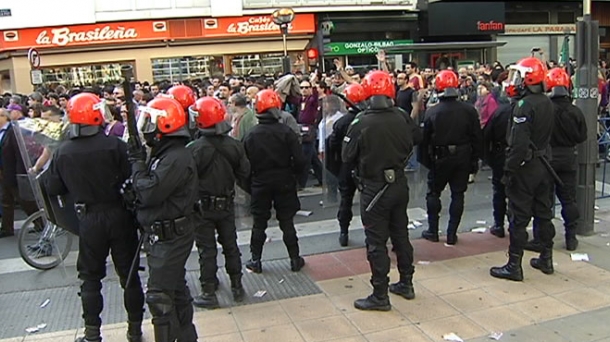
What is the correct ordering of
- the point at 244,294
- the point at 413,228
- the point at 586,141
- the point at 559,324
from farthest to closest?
the point at 413,228 < the point at 586,141 < the point at 244,294 < the point at 559,324

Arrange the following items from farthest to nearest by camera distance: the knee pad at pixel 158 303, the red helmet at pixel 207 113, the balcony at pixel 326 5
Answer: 1. the balcony at pixel 326 5
2. the red helmet at pixel 207 113
3. the knee pad at pixel 158 303

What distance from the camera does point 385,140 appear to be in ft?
17.5

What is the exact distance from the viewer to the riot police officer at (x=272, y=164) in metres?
6.27

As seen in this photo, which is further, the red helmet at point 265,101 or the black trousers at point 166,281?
the red helmet at point 265,101

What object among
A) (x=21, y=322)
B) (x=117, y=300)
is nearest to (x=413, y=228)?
(x=117, y=300)

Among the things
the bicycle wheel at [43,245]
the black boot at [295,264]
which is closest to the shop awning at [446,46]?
the black boot at [295,264]

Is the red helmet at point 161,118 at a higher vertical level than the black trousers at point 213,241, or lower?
higher

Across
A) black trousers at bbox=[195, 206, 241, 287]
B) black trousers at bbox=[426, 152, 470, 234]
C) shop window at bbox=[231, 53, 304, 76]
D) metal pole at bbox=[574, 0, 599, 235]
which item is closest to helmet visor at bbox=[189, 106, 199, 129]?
black trousers at bbox=[195, 206, 241, 287]

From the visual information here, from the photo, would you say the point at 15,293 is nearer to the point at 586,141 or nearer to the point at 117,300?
the point at 117,300

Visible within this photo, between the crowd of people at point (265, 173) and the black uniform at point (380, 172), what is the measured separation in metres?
0.01

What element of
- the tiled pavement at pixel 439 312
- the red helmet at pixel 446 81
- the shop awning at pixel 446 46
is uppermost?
the shop awning at pixel 446 46

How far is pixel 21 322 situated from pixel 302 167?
3.09 meters

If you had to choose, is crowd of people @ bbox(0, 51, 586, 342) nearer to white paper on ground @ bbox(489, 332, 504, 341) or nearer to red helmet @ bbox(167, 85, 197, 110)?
red helmet @ bbox(167, 85, 197, 110)

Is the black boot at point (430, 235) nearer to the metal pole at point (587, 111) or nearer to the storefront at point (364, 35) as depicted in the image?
the metal pole at point (587, 111)
